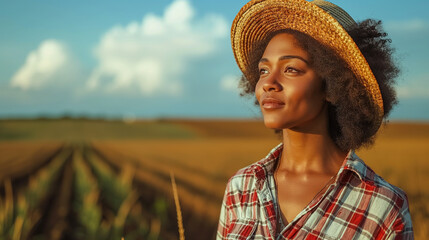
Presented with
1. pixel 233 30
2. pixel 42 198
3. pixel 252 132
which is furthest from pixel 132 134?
pixel 233 30

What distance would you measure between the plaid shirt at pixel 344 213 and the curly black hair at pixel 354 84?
0.14 meters

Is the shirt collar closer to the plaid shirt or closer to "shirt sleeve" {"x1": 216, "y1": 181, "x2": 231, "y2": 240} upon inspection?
the plaid shirt

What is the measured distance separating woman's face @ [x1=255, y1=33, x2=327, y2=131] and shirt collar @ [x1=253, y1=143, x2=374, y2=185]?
0.58 feet

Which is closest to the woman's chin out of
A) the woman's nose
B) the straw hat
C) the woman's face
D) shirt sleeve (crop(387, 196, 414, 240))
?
the woman's face

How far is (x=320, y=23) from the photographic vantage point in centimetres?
183

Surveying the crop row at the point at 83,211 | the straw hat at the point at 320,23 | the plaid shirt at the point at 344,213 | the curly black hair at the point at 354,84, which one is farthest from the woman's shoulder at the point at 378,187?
the crop row at the point at 83,211

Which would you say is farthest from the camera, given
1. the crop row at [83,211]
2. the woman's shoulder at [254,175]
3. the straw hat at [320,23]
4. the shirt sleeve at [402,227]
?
the crop row at [83,211]

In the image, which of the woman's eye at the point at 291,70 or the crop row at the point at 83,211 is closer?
the woman's eye at the point at 291,70

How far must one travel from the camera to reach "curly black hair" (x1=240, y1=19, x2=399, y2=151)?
6.05ft

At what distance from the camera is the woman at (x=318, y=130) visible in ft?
5.57

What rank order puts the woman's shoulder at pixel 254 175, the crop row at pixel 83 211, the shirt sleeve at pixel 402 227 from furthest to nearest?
1. the crop row at pixel 83 211
2. the woman's shoulder at pixel 254 175
3. the shirt sleeve at pixel 402 227

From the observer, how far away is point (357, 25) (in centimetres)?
193

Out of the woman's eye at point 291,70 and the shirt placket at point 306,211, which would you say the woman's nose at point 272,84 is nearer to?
the woman's eye at point 291,70

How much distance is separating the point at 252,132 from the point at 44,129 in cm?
1892
